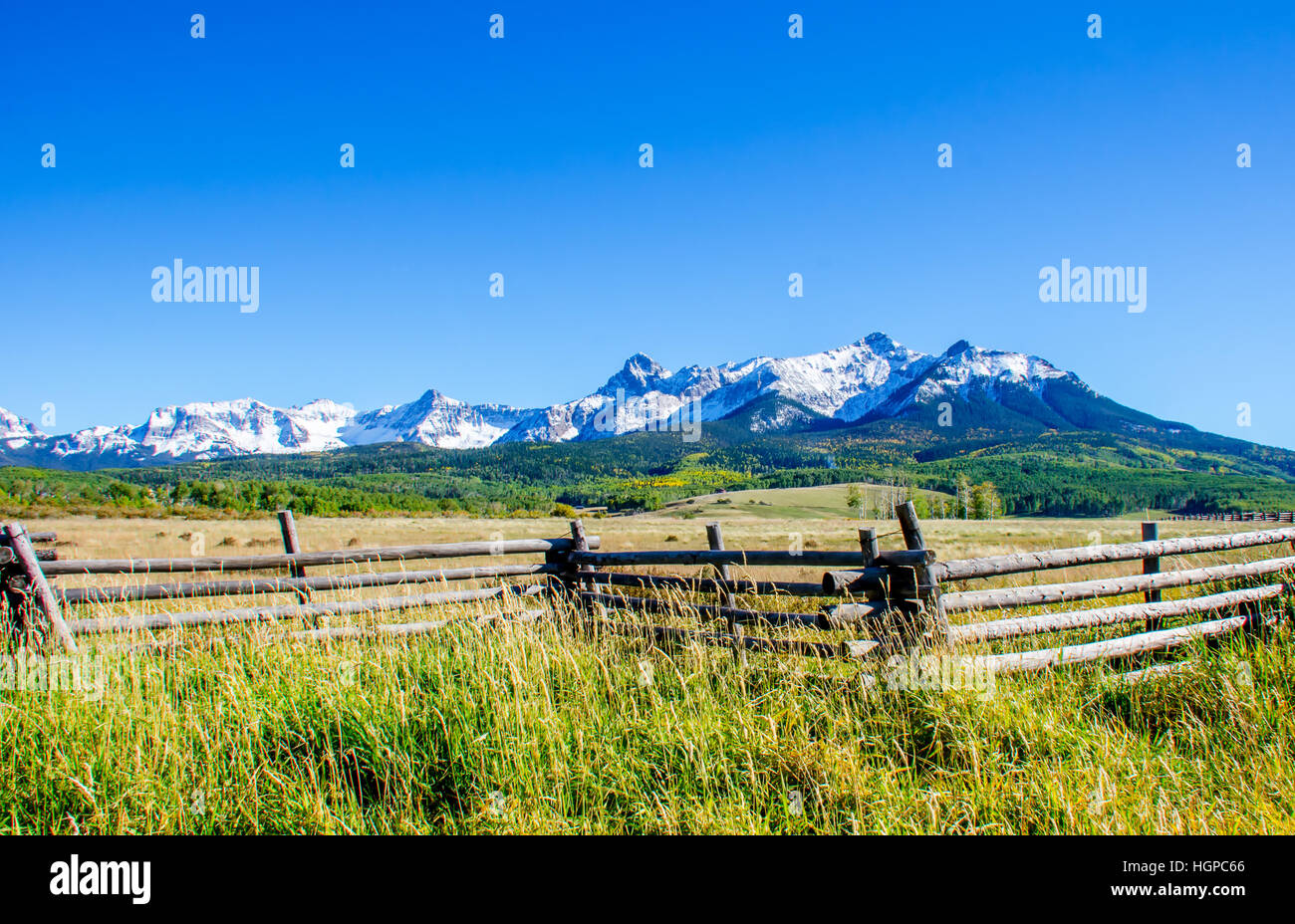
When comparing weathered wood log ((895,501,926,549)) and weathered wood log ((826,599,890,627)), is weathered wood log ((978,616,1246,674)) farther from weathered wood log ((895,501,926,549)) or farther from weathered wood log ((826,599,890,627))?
weathered wood log ((895,501,926,549))

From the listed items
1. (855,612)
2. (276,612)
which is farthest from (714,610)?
(276,612)

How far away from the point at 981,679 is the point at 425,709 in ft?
11.1

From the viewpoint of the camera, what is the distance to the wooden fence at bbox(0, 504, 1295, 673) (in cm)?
518

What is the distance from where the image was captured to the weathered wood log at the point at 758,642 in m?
4.95

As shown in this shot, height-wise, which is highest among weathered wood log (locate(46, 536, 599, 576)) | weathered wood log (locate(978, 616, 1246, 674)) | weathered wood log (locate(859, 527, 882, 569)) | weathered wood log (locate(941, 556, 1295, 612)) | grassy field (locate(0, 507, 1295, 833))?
weathered wood log (locate(859, 527, 882, 569))

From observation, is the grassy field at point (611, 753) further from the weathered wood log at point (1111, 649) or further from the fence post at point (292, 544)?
the fence post at point (292, 544)

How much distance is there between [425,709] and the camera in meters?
3.53

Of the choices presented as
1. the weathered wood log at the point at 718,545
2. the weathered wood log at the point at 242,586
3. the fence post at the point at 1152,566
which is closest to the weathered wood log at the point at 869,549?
the weathered wood log at the point at 718,545

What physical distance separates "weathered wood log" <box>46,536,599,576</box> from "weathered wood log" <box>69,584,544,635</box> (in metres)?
0.47

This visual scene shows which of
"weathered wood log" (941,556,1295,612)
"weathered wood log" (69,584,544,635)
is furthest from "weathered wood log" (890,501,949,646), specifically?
"weathered wood log" (69,584,544,635)

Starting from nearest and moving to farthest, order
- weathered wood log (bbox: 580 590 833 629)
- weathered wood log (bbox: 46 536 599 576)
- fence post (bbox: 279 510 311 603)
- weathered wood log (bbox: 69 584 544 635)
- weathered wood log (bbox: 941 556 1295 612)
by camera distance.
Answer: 1. weathered wood log (bbox: 941 556 1295 612)
2. weathered wood log (bbox: 580 590 833 629)
3. weathered wood log (bbox: 69 584 544 635)
4. weathered wood log (bbox: 46 536 599 576)
5. fence post (bbox: 279 510 311 603)

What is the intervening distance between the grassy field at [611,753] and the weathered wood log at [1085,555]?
1064 millimetres

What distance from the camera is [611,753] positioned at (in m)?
3.34

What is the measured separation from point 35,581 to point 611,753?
5.41 m
